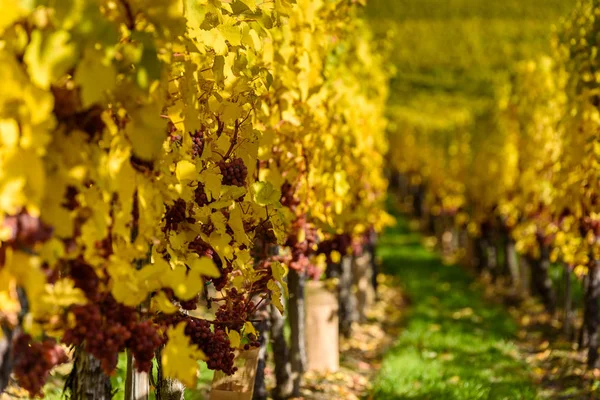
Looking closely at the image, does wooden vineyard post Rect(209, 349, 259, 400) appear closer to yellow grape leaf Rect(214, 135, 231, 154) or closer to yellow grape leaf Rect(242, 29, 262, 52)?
yellow grape leaf Rect(214, 135, 231, 154)

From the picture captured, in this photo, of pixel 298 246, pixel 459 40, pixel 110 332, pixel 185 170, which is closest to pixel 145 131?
pixel 185 170

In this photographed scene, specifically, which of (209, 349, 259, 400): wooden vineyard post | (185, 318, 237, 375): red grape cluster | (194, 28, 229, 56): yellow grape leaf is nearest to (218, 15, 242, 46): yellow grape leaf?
(194, 28, 229, 56): yellow grape leaf

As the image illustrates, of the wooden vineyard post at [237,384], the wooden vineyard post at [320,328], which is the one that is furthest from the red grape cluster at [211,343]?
the wooden vineyard post at [320,328]

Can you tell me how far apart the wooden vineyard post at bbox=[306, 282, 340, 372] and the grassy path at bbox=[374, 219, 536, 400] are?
62 centimetres

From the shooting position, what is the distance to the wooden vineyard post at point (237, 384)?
416cm

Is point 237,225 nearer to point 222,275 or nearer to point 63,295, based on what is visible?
point 222,275

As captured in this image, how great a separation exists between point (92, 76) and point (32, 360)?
917 millimetres

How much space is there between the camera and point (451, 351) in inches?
341

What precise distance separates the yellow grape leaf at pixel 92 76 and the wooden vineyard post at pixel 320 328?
18.4ft

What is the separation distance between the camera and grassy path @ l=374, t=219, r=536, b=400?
6625mm

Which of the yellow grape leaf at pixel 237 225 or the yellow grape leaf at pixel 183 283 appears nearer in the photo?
the yellow grape leaf at pixel 183 283

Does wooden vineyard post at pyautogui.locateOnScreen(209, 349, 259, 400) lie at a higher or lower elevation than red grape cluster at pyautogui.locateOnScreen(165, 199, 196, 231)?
lower

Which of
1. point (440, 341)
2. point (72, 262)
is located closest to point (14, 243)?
point (72, 262)

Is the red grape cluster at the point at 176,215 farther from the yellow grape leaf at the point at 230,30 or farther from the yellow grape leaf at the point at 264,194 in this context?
the yellow grape leaf at the point at 230,30
